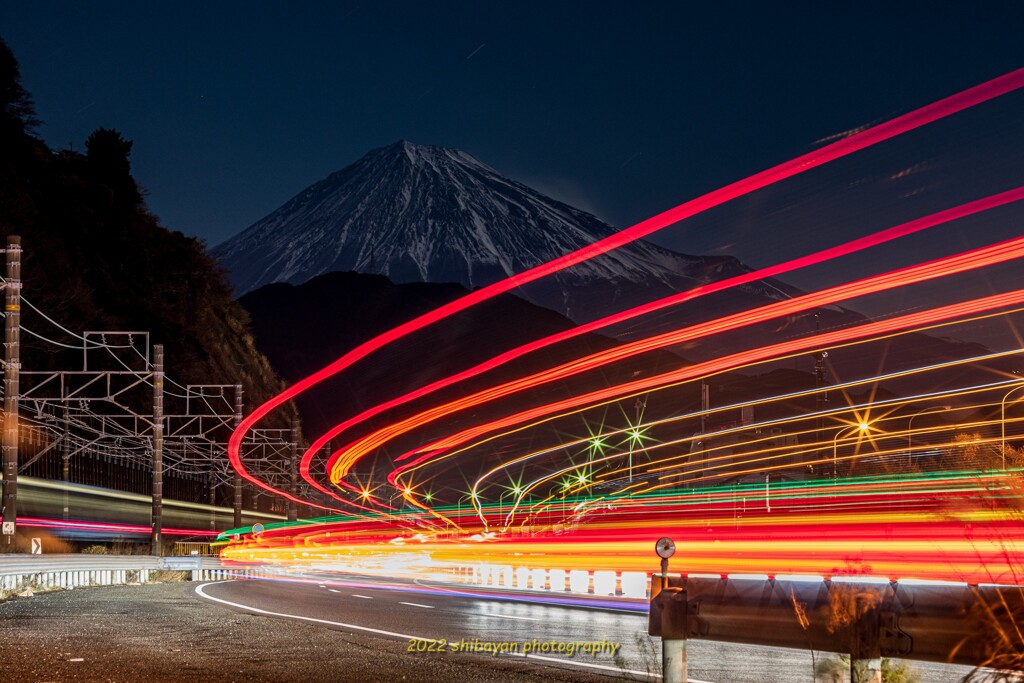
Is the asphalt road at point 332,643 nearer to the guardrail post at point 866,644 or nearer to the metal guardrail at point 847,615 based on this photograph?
the metal guardrail at point 847,615

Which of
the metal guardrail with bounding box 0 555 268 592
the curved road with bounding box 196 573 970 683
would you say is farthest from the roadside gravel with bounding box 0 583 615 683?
the metal guardrail with bounding box 0 555 268 592

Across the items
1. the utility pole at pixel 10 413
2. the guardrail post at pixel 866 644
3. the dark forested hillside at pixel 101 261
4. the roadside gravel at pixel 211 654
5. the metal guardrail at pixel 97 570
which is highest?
the dark forested hillside at pixel 101 261

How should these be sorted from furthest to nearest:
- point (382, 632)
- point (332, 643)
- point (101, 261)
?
point (101, 261)
point (382, 632)
point (332, 643)

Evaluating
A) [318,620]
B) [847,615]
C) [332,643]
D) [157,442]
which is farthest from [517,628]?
[157,442]

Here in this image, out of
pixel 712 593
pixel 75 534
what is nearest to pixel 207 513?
pixel 75 534

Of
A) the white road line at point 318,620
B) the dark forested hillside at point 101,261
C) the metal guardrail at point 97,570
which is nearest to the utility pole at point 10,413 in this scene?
the metal guardrail at point 97,570

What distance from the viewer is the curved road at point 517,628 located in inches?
489

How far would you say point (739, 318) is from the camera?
91.6ft

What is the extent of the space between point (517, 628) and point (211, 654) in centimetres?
518

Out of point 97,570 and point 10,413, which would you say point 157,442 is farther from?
point 10,413

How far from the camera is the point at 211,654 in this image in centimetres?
1312

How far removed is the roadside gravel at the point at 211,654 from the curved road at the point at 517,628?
1.94ft

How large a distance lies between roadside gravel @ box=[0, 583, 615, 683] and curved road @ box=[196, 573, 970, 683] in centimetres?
59

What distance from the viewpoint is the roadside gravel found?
11312mm
